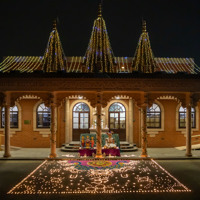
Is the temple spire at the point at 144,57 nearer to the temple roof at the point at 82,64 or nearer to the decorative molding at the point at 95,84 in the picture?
the temple roof at the point at 82,64

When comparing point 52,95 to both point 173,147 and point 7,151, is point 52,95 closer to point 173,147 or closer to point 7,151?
point 7,151

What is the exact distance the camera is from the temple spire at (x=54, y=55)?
14403 mm

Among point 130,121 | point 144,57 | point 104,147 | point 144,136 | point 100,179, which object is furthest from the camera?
point 144,57

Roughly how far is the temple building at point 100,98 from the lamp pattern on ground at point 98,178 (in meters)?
1.62

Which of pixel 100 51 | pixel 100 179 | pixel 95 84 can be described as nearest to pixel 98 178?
pixel 100 179

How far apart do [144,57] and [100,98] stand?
6144 millimetres

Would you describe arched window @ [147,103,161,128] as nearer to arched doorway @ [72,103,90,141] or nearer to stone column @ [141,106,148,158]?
stone column @ [141,106,148,158]

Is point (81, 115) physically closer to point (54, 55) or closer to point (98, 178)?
point (54, 55)

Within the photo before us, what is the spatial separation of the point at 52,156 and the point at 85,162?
5.93 ft

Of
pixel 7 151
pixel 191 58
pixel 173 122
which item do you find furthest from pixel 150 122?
pixel 7 151

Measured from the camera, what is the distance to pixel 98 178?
747 cm

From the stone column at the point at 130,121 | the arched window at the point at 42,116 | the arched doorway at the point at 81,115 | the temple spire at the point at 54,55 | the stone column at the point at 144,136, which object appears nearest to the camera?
the stone column at the point at 144,136

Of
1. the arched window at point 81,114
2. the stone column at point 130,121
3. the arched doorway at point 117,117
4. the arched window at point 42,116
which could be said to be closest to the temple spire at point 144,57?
the stone column at point 130,121

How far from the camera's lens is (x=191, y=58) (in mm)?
Answer: 16125
